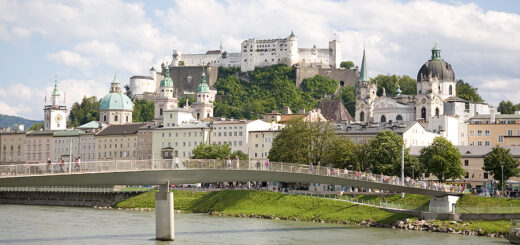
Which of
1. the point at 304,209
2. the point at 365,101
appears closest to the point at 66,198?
the point at 304,209

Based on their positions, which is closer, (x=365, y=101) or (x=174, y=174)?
(x=174, y=174)

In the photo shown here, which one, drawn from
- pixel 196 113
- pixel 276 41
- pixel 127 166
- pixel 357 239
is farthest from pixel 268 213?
pixel 276 41

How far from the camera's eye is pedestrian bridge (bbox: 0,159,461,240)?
37.2 metres

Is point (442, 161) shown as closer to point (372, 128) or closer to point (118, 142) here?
point (372, 128)

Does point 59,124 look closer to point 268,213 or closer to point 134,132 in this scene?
point 134,132

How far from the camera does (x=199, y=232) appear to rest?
5019 centimetres

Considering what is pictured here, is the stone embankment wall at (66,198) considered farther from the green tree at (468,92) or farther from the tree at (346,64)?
the tree at (346,64)

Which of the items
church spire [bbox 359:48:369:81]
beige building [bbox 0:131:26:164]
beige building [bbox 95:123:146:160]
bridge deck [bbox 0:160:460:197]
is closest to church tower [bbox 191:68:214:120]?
beige building [bbox 95:123:146:160]

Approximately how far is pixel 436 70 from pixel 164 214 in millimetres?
75191

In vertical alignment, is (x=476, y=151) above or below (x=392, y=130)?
below

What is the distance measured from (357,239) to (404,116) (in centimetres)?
6517

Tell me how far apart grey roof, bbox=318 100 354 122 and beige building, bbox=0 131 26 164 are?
137 feet

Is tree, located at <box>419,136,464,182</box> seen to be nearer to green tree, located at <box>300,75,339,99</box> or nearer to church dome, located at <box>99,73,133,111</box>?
church dome, located at <box>99,73,133,111</box>

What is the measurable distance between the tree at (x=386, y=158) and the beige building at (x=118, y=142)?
46651 mm
